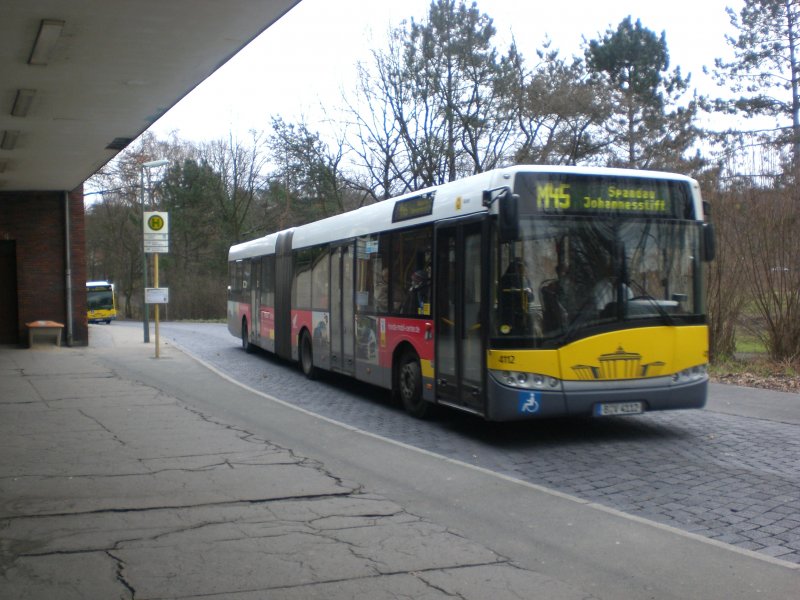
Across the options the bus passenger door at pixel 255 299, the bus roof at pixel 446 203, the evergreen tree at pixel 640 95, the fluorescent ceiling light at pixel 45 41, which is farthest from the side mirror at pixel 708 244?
the evergreen tree at pixel 640 95

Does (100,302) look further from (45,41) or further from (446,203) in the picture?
(446,203)

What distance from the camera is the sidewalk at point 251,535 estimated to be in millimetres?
5191

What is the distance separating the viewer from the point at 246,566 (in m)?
5.52

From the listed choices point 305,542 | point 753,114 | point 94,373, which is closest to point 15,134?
point 94,373

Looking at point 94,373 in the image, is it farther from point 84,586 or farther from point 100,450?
point 84,586

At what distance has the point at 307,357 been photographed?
55.8ft

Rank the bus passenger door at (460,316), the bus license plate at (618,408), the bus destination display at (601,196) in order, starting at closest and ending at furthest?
the bus destination display at (601,196)
the bus license plate at (618,408)
the bus passenger door at (460,316)

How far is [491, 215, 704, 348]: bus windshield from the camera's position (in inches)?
367

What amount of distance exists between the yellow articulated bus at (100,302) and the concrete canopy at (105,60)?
34.6 meters

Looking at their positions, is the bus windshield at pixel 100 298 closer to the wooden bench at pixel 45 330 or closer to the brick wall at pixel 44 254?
the brick wall at pixel 44 254

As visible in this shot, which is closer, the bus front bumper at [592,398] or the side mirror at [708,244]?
the bus front bumper at [592,398]

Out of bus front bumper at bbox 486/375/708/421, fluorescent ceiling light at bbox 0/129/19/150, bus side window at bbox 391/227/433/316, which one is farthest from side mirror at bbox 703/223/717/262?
fluorescent ceiling light at bbox 0/129/19/150

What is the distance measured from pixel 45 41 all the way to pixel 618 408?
789 centimetres

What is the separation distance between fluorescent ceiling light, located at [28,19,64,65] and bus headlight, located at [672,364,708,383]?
799cm
